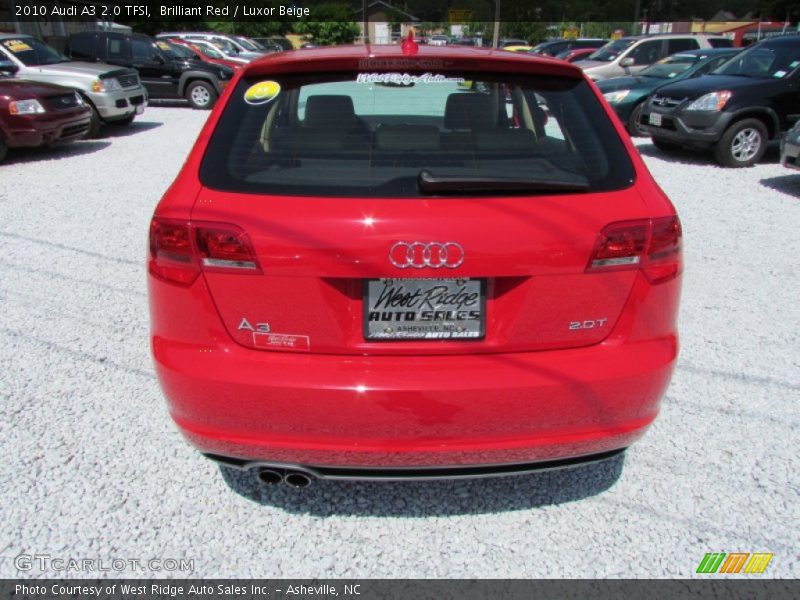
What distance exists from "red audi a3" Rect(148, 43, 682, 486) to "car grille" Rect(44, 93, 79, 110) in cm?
922

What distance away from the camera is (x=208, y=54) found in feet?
60.1

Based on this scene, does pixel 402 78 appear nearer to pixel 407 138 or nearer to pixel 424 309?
pixel 407 138

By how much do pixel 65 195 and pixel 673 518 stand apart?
25.3ft

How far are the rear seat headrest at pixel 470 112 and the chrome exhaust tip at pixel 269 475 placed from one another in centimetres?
144

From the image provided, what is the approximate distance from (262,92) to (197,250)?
68 centimetres

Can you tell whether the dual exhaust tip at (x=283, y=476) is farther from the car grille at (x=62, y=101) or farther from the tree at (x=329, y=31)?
the tree at (x=329, y=31)

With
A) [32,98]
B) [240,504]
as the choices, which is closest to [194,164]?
Answer: [240,504]

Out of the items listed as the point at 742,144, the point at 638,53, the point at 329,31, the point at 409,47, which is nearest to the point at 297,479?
the point at 409,47

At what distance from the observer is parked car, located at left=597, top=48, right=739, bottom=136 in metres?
11.1

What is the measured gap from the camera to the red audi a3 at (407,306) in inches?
77.8

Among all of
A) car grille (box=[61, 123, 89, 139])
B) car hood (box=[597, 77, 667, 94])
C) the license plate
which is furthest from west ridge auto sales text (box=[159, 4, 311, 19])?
the license plate

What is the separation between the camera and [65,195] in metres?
7.78

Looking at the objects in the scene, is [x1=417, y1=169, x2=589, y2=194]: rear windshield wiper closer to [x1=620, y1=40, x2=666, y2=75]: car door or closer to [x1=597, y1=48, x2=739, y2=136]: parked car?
[x1=597, y1=48, x2=739, y2=136]: parked car
